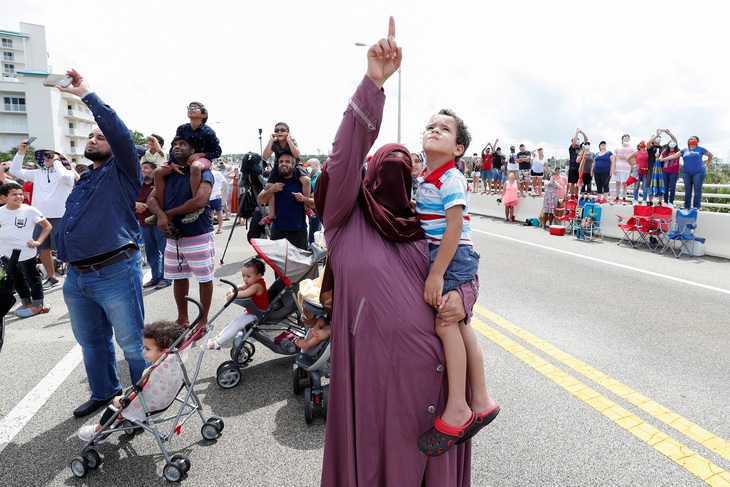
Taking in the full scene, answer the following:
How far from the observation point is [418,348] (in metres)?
1.86

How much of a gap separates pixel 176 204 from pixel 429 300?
148 inches

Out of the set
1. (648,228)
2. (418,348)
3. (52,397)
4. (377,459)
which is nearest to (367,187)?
(418,348)

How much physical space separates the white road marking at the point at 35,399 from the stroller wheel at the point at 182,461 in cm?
130

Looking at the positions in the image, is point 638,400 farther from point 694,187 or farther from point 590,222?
point 694,187

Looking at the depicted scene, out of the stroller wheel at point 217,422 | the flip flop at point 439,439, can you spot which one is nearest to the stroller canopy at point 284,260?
the stroller wheel at point 217,422

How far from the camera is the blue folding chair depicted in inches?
392

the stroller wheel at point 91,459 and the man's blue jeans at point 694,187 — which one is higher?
the man's blue jeans at point 694,187

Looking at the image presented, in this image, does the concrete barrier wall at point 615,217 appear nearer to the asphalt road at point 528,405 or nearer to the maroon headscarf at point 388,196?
the asphalt road at point 528,405

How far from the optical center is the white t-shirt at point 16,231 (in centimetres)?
618

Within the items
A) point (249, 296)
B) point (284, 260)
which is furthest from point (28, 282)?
point (284, 260)

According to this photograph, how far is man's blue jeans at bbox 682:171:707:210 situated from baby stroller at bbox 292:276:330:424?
38.2 feet

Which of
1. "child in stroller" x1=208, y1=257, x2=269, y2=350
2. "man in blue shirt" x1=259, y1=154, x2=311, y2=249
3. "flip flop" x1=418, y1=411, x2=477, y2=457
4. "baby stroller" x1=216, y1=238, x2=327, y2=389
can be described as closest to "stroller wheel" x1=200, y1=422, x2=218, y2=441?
"baby stroller" x1=216, y1=238, x2=327, y2=389

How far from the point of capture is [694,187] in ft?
38.4

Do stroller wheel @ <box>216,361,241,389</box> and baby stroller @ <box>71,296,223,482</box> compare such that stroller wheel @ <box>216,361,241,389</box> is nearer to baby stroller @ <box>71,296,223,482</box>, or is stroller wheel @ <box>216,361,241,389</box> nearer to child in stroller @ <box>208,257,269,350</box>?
child in stroller @ <box>208,257,269,350</box>
